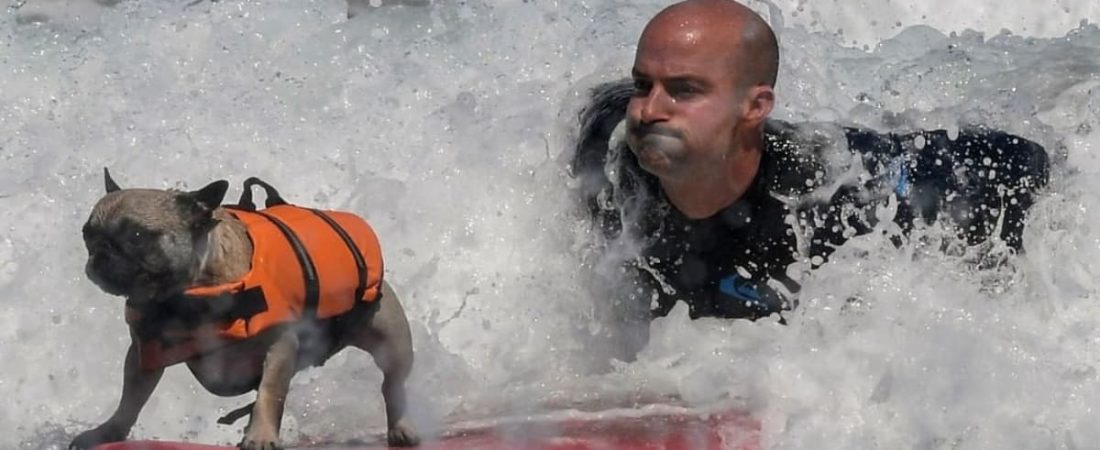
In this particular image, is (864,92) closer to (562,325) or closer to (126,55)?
(562,325)

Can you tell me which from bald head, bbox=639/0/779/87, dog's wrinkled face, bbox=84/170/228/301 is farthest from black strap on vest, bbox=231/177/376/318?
bald head, bbox=639/0/779/87

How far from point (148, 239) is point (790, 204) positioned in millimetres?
1515

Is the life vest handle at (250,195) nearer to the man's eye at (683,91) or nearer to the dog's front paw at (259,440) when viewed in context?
the dog's front paw at (259,440)

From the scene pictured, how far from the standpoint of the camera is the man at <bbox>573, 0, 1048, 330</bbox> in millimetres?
3209

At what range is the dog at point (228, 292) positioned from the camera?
8.11 feet

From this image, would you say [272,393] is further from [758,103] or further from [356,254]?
[758,103]

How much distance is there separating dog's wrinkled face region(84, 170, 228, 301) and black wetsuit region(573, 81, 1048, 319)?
4.14 ft

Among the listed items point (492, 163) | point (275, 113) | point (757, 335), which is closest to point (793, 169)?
point (757, 335)

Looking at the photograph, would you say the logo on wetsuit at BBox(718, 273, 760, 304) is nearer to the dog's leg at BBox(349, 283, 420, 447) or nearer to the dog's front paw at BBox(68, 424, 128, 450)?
the dog's leg at BBox(349, 283, 420, 447)

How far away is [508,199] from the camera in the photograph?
4.24 metres

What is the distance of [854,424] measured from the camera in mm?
3035

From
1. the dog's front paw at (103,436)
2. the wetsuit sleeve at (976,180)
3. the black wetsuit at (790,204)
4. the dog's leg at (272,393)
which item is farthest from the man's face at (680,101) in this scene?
the dog's front paw at (103,436)

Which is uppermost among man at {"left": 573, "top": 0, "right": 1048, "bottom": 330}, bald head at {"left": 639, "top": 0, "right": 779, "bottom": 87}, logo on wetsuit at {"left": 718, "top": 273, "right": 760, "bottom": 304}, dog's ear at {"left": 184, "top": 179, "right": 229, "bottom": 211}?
dog's ear at {"left": 184, "top": 179, "right": 229, "bottom": 211}

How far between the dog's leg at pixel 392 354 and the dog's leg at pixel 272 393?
221 millimetres
